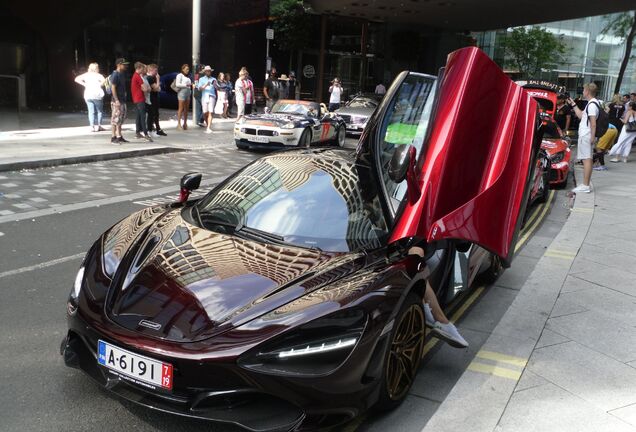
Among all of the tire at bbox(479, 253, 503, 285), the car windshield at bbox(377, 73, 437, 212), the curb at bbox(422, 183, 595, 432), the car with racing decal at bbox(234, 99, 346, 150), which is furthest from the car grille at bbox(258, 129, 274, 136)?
the car windshield at bbox(377, 73, 437, 212)

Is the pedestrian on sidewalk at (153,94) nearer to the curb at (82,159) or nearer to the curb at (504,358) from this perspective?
the curb at (82,159)

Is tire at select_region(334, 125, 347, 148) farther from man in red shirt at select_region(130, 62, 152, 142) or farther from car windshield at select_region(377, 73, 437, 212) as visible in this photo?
car windshield at select_region(377, 73, 437, 212)

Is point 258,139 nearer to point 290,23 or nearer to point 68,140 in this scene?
point 68,140

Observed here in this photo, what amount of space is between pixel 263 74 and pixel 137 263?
1068 inches

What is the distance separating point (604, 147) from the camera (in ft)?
46.4

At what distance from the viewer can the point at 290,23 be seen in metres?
31.5

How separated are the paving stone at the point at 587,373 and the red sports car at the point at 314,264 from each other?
0.76m

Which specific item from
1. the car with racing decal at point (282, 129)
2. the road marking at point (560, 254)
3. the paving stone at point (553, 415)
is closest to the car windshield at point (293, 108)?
the car with racing decal at point (282, 129)

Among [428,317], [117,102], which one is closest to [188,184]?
[428,317]

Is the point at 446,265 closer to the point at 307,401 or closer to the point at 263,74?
the point at 307,401

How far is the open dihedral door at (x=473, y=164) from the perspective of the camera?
344 cm

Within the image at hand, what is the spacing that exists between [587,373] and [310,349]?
2117 mm

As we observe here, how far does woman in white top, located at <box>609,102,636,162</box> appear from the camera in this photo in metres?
14.5

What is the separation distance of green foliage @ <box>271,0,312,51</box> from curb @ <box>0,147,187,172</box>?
20.5 m
